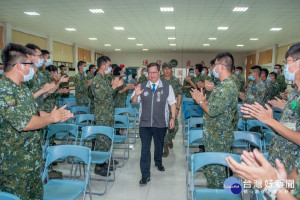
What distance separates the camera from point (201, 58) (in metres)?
19.6

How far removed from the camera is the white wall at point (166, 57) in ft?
64.4

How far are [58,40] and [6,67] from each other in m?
12.5

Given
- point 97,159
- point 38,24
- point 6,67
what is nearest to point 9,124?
point 6,67

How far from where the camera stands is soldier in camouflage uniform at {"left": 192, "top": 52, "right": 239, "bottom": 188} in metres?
2.11

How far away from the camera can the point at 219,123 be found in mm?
2195

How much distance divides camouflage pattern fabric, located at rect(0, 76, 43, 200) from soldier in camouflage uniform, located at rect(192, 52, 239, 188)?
5.11ft

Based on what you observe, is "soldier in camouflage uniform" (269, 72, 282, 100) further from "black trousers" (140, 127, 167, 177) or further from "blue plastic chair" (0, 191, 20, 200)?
"blue plastic chair" (0, 191, 20, 200)

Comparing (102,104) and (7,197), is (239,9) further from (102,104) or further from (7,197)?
(7,197)

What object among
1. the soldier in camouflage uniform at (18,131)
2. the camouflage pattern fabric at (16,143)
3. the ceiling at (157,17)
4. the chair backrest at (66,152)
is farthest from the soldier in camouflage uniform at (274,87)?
the camouflage pattern fabric at (16,143)

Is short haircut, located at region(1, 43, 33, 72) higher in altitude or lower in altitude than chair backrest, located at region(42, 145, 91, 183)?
higher

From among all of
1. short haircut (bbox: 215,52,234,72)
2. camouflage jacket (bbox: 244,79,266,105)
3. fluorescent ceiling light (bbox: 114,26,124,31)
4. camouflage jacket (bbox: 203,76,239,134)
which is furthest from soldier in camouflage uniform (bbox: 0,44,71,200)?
fluorescent ceiling light (bbox: 114,26,124,31)

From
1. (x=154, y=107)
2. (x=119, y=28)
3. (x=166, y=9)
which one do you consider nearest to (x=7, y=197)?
(x=154, y=107)

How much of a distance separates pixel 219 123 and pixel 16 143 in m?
1.77

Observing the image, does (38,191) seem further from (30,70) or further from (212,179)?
(212,179)
